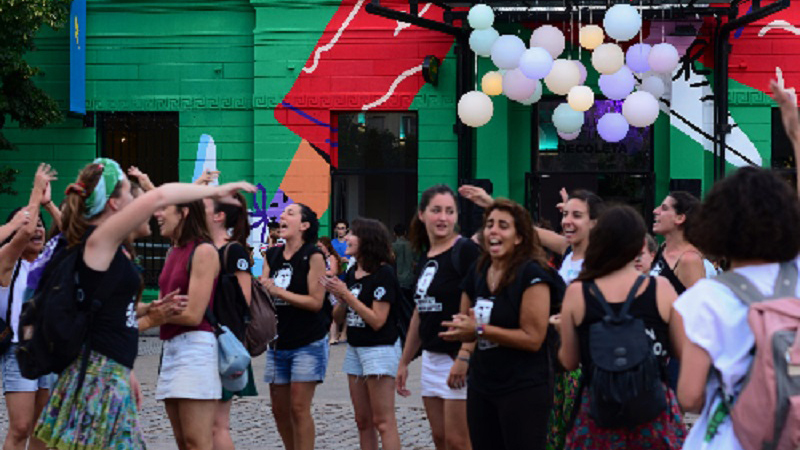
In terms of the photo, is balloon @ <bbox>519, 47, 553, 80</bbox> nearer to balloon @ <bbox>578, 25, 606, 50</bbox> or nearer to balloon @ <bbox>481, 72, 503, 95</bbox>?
balloon @ <bbox>578, 25, 606, 50</bbox>

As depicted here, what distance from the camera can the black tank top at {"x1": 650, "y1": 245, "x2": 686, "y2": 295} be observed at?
7785 mm

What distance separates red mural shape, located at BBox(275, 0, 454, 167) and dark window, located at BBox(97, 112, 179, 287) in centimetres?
188

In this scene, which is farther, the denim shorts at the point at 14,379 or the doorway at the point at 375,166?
the doorway at the point at 375,166

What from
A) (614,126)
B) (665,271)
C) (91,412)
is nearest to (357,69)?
(614,126)

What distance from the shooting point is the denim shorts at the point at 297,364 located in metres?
8.37

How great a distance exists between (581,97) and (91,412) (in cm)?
1102

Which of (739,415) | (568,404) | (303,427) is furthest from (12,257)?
(739,415)

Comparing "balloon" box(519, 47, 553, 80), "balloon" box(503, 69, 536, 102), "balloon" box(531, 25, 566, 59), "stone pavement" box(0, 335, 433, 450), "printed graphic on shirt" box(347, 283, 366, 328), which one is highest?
"balloon" box(531, 25, 566, 59)

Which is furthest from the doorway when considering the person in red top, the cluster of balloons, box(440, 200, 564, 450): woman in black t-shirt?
box(440, 200, 564, 450): woman in black t-shirt

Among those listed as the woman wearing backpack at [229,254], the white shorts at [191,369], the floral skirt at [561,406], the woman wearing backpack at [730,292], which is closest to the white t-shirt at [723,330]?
the woman wearing backpack at [730,292]

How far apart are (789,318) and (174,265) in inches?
159

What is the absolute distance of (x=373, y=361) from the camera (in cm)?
838

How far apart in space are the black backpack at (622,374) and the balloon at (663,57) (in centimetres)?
1092

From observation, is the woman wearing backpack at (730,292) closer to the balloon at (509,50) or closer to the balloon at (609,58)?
the balloon at (509,50)
